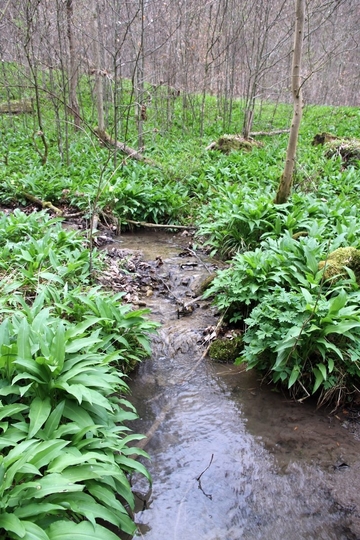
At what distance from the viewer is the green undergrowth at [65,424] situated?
176cm

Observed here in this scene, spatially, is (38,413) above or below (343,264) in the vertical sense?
below

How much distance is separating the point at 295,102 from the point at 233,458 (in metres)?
4.99

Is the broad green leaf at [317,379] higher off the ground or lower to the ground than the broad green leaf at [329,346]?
lower

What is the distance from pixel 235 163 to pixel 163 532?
8.76m

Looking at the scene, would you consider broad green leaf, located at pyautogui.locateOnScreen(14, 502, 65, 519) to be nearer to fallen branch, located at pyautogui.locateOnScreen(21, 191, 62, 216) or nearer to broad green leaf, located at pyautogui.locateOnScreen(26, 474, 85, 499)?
broad green leaf, located at pyautogui.locateOnScreen(26, 474, 85, 499)

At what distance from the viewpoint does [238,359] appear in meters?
3.68

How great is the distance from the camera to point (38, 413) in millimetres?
2207

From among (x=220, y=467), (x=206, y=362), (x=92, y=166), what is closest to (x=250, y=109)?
(x=92, y=166)

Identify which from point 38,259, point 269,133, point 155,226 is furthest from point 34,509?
point 269,133

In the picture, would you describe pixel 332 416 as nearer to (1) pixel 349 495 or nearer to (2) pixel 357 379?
(2) pixel 357 379

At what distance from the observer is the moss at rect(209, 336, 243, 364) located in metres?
3.88

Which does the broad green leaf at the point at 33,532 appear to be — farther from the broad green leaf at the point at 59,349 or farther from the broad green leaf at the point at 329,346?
the broad green leaf at the point at 329,346

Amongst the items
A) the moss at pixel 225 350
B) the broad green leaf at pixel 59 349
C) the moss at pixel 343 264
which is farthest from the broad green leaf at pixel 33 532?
the moss at pixel 343 264

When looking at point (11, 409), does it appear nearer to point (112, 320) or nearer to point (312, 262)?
point (112, 320)
